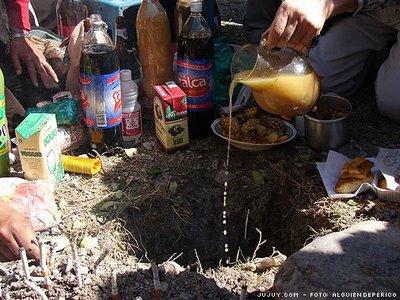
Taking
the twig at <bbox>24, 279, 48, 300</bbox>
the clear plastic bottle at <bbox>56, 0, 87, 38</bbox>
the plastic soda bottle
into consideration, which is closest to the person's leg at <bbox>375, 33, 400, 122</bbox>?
the plastic soda bottle

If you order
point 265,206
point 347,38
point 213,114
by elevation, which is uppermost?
point 347,38

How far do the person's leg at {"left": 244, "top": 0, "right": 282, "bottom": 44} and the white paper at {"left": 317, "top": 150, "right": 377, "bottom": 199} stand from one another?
1.52 m

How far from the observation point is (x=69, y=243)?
2635 millimetres

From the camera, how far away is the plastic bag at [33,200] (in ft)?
8.82

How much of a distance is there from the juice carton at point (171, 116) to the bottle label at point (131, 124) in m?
0.11

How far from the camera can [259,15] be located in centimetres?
435

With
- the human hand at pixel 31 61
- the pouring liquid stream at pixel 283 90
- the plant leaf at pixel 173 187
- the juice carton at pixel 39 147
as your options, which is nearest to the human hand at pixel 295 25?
the pouring liquid stream at pixel 283 90

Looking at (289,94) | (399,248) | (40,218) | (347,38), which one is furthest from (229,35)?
(399,248)

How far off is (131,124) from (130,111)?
0.08 metres

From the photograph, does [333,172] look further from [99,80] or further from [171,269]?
[99,80]

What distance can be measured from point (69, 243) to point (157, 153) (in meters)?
0.86

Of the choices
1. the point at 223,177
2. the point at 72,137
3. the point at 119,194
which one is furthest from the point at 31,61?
the point at 223,177

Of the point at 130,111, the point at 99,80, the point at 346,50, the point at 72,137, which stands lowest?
the point at 72,137

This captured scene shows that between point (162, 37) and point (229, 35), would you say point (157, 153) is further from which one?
point (229, 35)
